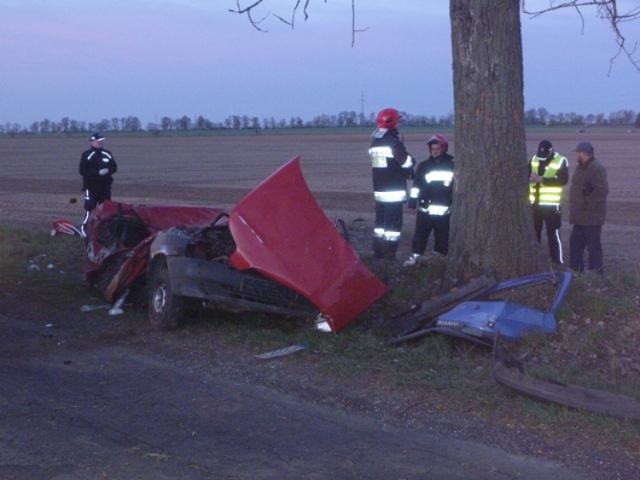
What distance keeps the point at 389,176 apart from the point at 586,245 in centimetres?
272

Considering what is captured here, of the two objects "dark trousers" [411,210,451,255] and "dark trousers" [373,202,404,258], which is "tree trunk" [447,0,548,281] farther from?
"dark trousers" [411,210,451,255]

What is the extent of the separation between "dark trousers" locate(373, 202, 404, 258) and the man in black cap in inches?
292

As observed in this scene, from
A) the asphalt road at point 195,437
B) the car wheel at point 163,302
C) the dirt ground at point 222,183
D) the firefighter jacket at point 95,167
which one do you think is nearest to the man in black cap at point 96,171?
the firefighter jacket at point 95,167

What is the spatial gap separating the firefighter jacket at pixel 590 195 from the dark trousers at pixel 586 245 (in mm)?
115

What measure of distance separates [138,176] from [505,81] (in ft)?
120

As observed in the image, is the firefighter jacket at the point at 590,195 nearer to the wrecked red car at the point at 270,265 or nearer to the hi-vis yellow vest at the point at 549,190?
the hi-vis yellow vest at the point at 549,190

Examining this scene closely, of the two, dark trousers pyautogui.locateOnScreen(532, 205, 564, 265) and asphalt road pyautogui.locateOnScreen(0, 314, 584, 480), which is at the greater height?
dark trousers pyautogui.locateOnScreen(532, 205, 564, 265)

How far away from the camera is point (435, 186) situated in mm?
13297

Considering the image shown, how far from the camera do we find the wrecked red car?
9.77 meters

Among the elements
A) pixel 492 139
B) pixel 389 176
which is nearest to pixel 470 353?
pixel 492 139

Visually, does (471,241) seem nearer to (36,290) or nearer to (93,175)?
(36,290)

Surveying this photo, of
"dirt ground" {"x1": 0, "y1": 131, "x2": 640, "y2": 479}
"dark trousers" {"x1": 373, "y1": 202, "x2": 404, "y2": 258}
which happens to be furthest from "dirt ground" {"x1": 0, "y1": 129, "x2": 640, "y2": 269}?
"dark trousers" {"x1": 373, "y1": 202, "x2": 404, "y2": 258}

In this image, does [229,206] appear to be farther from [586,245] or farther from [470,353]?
[470,353]

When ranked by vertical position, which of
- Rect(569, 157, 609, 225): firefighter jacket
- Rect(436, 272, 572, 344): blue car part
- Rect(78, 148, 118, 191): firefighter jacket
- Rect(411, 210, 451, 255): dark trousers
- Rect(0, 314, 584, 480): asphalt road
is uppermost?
Rect(78, 148, 118, 191): firefighter jacket
